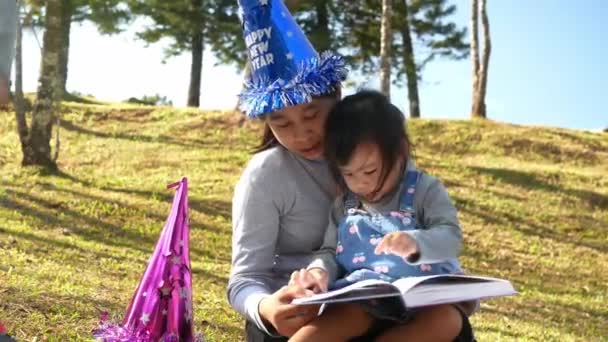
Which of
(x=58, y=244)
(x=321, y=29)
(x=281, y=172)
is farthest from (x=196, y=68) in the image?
(x=281, y=172)

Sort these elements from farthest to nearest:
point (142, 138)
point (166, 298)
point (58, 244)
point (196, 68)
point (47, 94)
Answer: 1. point (196, 68)
2. point (142, 138)
3. point (47, 94)
4. point (58, 244)
5. point (166, 298)

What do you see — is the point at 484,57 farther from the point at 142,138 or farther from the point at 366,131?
the point at 366,131

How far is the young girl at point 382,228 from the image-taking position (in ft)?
7.38

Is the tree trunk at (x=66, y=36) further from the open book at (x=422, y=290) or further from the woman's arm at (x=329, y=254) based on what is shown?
the open book at (x=422, y=290)

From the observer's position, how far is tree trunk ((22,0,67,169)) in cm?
1049

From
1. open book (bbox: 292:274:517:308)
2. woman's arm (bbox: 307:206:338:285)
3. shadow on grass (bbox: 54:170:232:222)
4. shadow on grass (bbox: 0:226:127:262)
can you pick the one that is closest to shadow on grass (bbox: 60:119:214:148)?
shadow on grass (bbox: 54:170:232:222)

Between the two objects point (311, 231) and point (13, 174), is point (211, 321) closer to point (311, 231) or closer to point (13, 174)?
point (311, 231)

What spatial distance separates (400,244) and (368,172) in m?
0.24

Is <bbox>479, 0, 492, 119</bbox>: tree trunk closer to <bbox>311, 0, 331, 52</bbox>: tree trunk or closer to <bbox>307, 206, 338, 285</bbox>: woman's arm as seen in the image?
<bbox>311, 0, 331, 52</bbox>: tree trunk

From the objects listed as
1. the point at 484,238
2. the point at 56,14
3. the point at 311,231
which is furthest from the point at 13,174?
the point at 311,231

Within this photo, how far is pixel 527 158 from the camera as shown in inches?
500

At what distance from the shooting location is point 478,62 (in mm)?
14141

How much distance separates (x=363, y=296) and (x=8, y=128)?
1262cm

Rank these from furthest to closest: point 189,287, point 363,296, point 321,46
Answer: point 321,46 → point 189,287 → point 363,296
